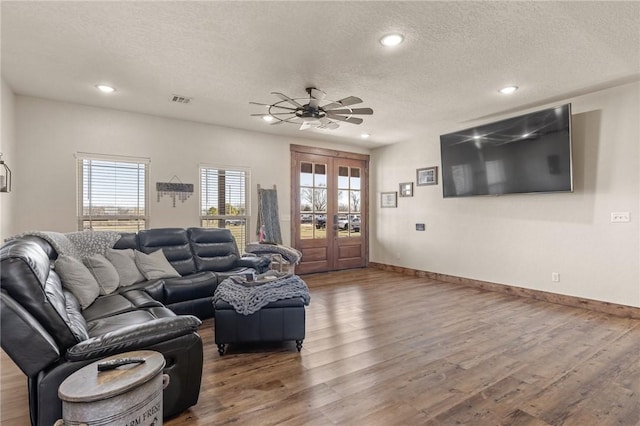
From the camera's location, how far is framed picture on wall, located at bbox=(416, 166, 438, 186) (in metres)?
6.02

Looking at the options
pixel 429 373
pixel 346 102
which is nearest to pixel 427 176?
pixel 346 102

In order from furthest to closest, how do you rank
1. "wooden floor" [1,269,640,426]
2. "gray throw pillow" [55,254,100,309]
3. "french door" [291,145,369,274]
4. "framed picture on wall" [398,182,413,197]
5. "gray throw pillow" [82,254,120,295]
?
"framed picture on wall" [398,182,413,197], "french door" [291,145,369,274], "gray throw pillow" [82,254,120,295], "gray throw pillow" [55,254,100,309], "wooden floor" [1,269,640,426]

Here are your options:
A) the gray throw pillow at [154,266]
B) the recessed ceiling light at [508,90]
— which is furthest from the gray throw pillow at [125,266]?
the recessed ceiling light at [508,90]

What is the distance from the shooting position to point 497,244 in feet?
16.8

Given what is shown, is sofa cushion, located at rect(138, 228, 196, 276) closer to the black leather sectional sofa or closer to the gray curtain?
the black leather sectional sofa

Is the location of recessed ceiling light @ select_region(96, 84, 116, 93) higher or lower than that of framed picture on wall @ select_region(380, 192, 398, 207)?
higher

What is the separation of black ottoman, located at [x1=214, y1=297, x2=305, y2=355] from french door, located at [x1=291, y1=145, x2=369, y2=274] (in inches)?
136

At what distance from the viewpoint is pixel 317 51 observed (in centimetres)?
295

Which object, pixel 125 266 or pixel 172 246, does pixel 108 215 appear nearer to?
pixel 172 246

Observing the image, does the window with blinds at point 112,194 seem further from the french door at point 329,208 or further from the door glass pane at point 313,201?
the door glass pane at point 313,201

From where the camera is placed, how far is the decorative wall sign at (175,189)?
4957 millimetres

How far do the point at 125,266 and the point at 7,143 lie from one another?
2.00 metres

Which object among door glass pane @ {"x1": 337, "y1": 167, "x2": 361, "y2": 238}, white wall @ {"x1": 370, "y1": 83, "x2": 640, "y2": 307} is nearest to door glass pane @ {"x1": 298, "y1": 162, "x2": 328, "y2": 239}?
door glass pane @ {"x1": 337, "y1": 167, "x2": 361, "y2": 238}

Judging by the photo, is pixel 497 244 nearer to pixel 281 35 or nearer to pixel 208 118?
pixel 281 35
